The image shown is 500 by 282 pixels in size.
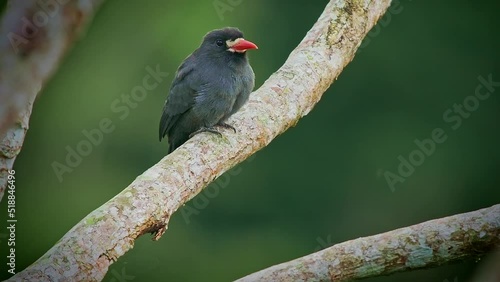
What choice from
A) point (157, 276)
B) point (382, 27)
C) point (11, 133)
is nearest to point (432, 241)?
point (11, 133)

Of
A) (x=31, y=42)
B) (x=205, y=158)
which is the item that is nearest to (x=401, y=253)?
(x=205, y=158)

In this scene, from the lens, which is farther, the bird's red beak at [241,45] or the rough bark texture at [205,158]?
the bird's red beak at [241,45]

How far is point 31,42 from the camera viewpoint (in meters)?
1.33

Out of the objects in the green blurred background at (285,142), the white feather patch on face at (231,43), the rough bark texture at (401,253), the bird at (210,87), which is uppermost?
the green blurred background at (285,142)

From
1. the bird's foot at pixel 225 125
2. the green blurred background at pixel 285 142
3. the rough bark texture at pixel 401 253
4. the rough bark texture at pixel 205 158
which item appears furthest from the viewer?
the green blurred background at pixel 285 142

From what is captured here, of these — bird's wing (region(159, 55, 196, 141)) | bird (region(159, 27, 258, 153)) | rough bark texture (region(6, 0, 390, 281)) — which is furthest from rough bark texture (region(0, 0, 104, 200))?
bird's wing (region(159, 55, 196, 141))

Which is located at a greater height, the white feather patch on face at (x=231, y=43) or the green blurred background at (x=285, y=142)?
the green blurred background at (x=285, y=142)

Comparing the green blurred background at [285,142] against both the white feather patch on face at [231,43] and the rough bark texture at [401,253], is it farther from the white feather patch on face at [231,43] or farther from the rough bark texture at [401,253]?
the rough bark texture at [401,253]

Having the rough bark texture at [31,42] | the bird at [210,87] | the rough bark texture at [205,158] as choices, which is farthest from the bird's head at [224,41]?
the rough bark texture at [31,42]

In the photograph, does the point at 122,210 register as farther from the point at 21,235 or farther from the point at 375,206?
the point at 375,206

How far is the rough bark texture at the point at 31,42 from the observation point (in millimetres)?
1294

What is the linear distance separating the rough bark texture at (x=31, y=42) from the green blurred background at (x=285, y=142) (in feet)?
23.4

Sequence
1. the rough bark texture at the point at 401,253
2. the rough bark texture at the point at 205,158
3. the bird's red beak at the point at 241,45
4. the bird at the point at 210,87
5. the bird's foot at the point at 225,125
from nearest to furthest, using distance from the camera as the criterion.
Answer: the rough bark texture at the point at 205,158 < the rough bark texture at the point at 401,253 < the bird's foot at the point at 225,125 < the bird at the point at 210,87 < the bird's red beak at the point at 241,45

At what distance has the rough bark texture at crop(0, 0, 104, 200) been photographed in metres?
1.29
